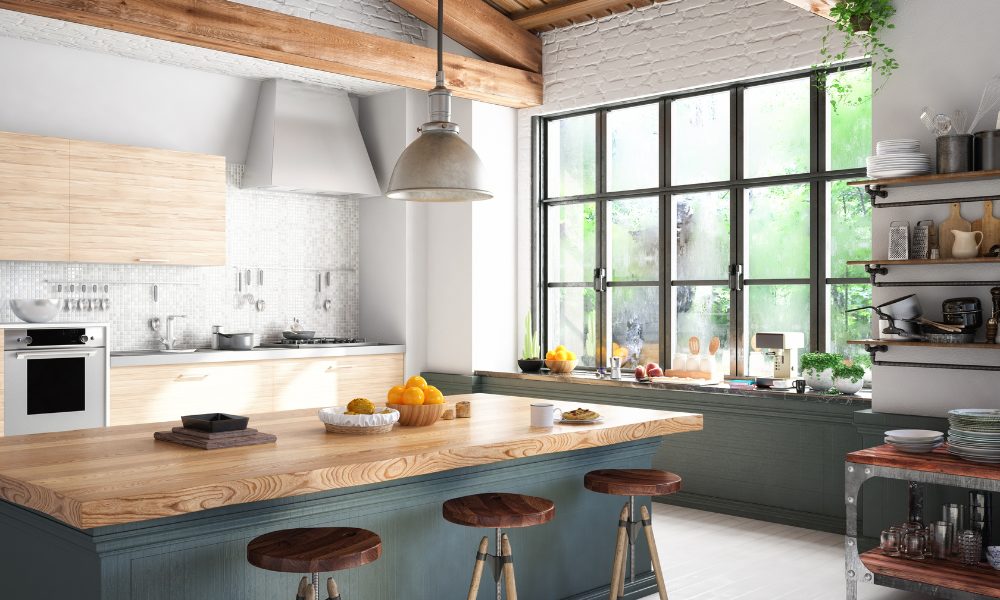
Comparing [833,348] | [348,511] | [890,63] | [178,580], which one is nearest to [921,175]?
[890,63]

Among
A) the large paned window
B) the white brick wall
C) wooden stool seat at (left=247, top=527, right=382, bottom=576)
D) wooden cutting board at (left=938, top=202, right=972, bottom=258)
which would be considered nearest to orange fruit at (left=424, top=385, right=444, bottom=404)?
wooden stool seat at (left=247, top=527, right=382, bottom=576)

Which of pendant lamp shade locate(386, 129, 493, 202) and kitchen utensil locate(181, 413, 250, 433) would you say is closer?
kitchen utensil locate(181, 413, 250, 433)

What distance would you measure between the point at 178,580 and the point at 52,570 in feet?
1.23

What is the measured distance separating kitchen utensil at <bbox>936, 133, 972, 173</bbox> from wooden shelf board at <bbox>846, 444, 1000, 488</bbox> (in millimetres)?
1319

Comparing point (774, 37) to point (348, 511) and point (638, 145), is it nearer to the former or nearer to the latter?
point (638, 145)

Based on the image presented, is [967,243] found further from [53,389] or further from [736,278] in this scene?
[53,389]

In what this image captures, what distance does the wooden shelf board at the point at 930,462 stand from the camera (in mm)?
3723

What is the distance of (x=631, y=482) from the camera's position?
3.68 m

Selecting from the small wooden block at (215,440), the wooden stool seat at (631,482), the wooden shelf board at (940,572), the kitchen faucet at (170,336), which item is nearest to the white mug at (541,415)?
the wooden stool seat at (631,482)

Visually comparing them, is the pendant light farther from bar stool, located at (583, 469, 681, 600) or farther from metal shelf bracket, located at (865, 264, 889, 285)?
metal shelf bracket, located at (865, 264, 889, 285)

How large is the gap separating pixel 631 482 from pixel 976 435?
1.49 m

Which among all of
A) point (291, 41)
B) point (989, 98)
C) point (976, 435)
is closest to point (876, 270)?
point (989, 98)

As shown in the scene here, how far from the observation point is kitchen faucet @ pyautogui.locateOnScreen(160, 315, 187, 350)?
6958 mm

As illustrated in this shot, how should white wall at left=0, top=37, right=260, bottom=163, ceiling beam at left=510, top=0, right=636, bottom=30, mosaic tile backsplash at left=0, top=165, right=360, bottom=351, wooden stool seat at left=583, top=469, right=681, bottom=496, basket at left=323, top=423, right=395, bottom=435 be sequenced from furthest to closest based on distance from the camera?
ceiling beam at left=510, top=0, right=636, bottom=30, mosaic tile backsplash at left=0, top=165, right=360, bottom=351, white wall at left=0, top=37, right=260, bottom=163, wooden stool seat at left=583, top=469, right=681, bottom=496, basket at left=323, top=423, right=395, bottom=435
